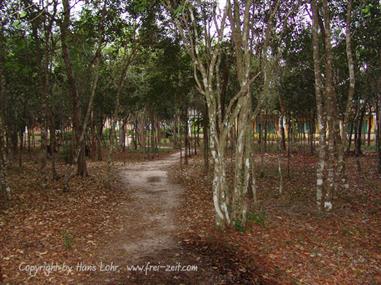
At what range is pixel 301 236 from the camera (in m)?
9.37

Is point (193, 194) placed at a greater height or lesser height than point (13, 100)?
lesser

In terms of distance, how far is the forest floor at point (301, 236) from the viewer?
746cm

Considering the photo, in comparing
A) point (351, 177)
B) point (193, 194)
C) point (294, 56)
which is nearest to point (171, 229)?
point (193, 194)

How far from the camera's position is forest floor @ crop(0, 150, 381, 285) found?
7.14m

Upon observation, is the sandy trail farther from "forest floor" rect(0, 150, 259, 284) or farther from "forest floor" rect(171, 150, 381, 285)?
"forest floor" rect(171, 150, 381, 285)

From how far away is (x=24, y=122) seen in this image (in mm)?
30172

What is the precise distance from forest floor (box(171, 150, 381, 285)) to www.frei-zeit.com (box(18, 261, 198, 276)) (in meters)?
1.23

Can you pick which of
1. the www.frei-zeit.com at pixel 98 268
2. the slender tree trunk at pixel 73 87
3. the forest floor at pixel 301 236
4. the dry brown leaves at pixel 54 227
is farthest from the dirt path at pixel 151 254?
the slender tree trunk at pixel 73 87

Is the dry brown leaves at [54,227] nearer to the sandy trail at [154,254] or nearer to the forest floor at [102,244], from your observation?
the forest floor at [102,244]

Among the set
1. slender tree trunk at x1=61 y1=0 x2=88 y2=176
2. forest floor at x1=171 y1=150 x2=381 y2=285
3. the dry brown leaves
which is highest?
slender tree trunk at x1=61 y1=0 x2=88 y2=176

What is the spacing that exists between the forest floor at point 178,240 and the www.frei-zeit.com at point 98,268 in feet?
0.07

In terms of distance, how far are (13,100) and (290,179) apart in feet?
58.6

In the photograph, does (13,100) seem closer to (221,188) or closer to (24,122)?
(24,122)

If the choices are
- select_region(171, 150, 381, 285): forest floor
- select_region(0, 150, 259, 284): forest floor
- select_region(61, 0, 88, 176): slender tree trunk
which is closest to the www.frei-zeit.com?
select_region(0, 150, 259, 284): forest floor
